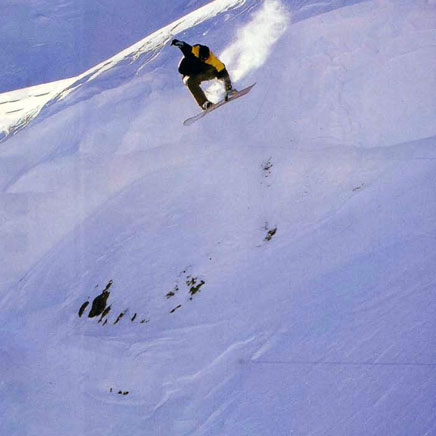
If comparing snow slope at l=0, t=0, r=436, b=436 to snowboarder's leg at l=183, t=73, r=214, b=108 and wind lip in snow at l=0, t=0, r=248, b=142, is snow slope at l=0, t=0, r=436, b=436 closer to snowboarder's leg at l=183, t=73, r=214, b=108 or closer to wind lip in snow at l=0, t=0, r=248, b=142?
wind lip in snow at l=0, t=0, r=248, b=142

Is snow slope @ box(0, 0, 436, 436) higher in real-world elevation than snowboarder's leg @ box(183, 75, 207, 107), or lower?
lower

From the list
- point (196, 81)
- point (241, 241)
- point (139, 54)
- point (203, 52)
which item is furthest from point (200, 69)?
point (139, 54)

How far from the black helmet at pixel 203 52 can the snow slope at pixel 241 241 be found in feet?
4.37

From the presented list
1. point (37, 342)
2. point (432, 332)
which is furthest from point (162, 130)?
point (432, 332)

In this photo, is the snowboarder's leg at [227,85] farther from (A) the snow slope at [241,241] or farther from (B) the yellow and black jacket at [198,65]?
(A) the snow slope at [241,241]

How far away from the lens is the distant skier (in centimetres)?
759

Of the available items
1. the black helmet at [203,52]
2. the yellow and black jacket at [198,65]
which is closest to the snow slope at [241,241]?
the yellow and black jacket at [198,65]

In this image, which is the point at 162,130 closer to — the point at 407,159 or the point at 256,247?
the point at 256,247

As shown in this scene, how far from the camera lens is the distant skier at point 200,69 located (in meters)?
7.59

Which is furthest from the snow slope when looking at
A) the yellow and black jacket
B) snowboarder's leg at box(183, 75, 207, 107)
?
the yellow and black jacket

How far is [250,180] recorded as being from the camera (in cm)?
764

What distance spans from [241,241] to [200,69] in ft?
8.50

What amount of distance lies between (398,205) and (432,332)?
183 centimetres

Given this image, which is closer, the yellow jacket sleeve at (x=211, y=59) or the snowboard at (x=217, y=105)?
the yellow jacket sleeve at (x=211, y=59)
